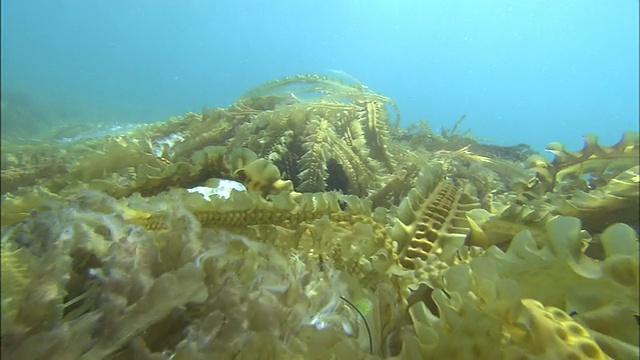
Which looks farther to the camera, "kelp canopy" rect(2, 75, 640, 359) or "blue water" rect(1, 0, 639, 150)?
"blue water" rect(1, 0, 639, 150)

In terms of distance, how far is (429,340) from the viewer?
683mm

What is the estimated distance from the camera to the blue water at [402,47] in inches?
3479

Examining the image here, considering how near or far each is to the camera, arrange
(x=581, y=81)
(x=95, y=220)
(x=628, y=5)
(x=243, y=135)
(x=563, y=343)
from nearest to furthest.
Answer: (x=563, y=343)
(x=95, y=220)
(x=243, y=135)
(x=628, y=5)
(x=581, y=81)

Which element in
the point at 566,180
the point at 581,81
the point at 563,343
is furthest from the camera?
the point at 581,81

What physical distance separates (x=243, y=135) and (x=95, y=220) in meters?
1.28

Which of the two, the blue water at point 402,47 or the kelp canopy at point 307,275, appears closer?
the kelp canopy at point 307,275

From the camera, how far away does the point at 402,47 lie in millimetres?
114688

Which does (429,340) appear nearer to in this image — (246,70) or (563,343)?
(563,343)

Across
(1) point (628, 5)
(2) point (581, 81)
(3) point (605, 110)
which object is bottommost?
(3) point (605, 110)

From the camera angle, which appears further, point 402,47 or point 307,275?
point 402,47

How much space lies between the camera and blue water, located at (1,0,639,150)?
88.4 meters

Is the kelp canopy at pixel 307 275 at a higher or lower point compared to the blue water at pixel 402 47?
lower

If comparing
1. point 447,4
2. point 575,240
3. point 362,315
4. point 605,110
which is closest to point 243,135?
point 362,315

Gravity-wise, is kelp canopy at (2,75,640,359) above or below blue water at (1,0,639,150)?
below
